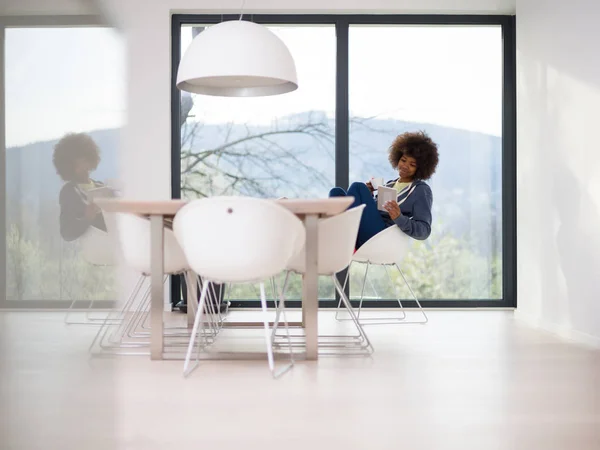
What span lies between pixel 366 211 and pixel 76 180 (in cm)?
472

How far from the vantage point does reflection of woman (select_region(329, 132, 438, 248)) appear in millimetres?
4941

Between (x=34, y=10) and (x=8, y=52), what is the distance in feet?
0.06

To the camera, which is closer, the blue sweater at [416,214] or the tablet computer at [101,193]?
the tablet computer at [101,193]

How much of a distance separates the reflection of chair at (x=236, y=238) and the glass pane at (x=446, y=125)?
2.96 m

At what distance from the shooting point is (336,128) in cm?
609

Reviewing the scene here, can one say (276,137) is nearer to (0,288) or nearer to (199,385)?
(199,385)

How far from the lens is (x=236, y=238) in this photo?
3.14 meters

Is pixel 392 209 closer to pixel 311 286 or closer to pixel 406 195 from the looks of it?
pixel 406 195

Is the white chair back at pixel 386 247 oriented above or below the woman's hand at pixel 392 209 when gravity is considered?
below

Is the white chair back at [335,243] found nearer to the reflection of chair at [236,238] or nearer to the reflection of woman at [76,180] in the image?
the reflection of chair at [236,238]

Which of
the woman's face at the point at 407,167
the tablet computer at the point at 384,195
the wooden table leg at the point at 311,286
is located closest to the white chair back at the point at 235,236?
the wooden table leg at the point at 311,286

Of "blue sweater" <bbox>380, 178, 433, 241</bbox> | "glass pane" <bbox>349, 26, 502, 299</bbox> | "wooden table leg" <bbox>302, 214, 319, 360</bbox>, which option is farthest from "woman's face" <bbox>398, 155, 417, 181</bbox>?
"wooden table leg" <bbox>302, 214, 319, 360</bbox>

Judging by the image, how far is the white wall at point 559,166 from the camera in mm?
4211

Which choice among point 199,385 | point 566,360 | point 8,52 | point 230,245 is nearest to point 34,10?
point 8,52
